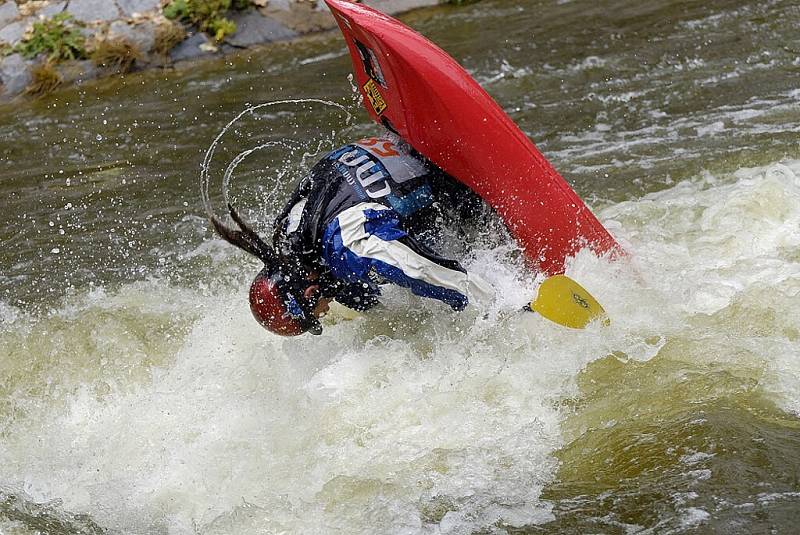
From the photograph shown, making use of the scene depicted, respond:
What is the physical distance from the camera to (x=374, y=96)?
4.43m

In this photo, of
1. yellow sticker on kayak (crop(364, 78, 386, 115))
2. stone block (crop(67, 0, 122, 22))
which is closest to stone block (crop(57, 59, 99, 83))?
stone block (crop(67, 0, 122, 22))

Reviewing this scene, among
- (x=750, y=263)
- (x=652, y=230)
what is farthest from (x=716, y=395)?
(x=652, y=230)

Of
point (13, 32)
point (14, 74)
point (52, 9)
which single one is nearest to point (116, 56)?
point (14, 74)

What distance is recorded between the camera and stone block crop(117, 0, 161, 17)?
32.6 feet

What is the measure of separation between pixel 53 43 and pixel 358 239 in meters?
6.95

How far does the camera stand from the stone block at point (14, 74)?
30.3ft

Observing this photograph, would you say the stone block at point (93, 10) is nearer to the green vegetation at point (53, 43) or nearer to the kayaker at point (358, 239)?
the green vegetation at point (53, 43)

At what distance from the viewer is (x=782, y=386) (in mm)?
3924

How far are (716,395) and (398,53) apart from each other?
6.40 feet

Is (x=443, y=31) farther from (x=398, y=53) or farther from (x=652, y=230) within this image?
(x=398, y=53)

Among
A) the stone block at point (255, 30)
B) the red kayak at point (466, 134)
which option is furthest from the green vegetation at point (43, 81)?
the red kayak at point (466, 134)

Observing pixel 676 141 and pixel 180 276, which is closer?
pixel 180 276

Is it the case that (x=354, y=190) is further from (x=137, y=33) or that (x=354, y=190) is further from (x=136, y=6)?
(x=136, y=6)

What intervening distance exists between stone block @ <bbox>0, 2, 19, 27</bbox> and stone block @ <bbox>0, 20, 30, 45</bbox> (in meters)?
0.10
